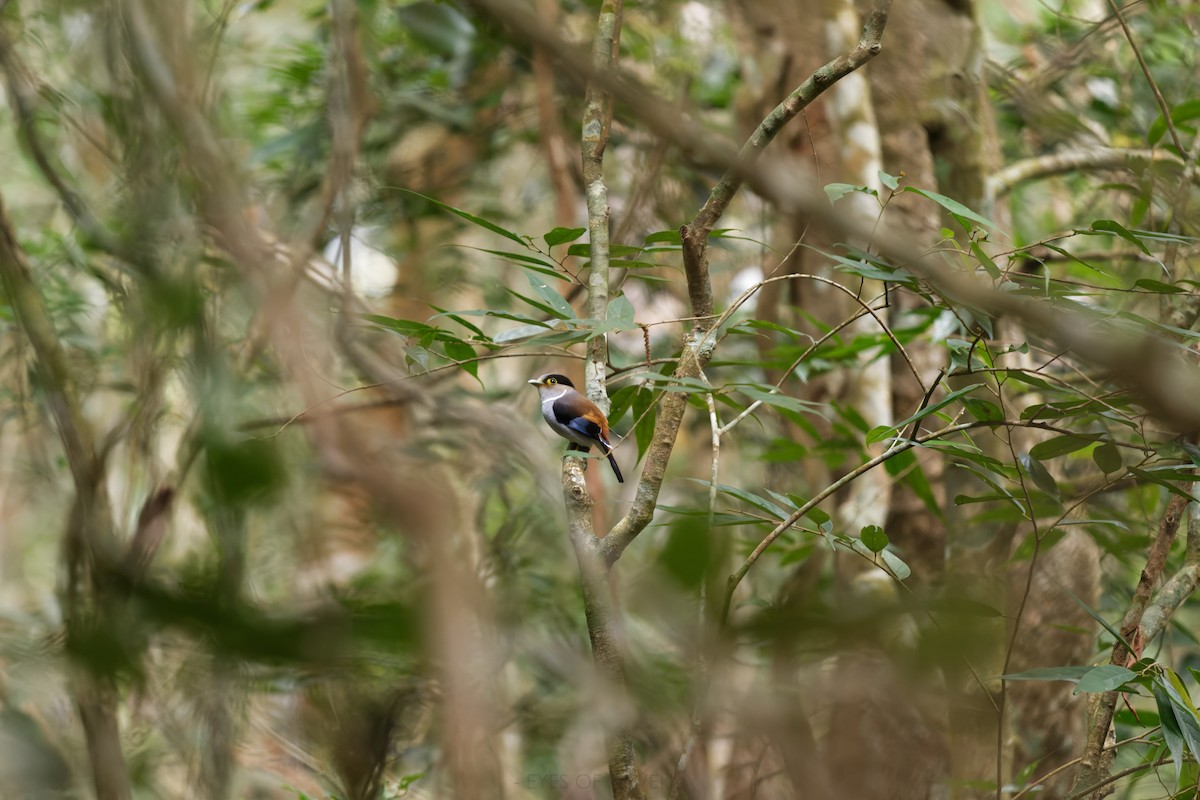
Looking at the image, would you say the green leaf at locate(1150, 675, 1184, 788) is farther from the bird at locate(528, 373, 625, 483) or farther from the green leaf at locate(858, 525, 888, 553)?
the bird at locate(528, 373, 625, 483)

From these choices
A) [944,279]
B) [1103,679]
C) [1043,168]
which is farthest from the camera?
[1043,168]

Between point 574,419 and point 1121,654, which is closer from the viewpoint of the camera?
point 1121,654

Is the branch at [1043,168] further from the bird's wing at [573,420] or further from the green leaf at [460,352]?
the green leaf at [460,352]

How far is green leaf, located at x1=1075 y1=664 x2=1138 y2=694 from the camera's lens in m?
1.38

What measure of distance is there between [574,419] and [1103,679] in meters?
1.24

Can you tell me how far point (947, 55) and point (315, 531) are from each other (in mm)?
3265

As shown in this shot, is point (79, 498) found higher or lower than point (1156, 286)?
lower

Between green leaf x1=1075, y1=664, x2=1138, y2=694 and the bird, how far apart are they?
85 cm

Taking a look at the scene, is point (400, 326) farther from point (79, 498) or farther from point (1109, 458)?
point (1109, 458)

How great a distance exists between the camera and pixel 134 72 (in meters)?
0.92

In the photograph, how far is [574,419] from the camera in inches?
92.4

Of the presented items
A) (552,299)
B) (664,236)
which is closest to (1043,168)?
(664,236)

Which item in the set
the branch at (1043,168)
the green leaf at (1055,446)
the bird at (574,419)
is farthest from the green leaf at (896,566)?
the branch at (1043,168)

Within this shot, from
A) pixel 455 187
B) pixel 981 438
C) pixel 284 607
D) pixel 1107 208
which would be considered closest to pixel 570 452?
pixel 284 607
